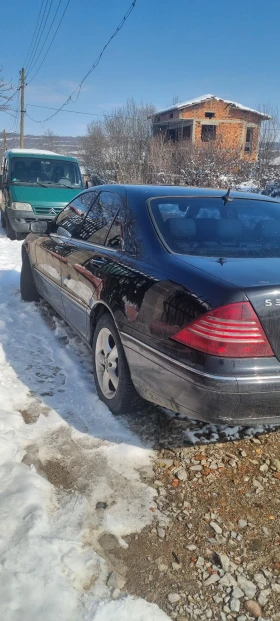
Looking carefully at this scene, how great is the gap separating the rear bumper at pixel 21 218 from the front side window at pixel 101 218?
637cm

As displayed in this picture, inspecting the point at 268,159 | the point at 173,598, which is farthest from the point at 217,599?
the point at 268,159

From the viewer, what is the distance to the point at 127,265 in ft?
9.98

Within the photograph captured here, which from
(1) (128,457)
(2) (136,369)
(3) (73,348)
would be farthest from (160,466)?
(3) (73,348)

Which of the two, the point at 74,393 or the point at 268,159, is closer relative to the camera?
the point at 74,393

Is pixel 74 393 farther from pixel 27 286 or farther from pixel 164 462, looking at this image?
pixel 27 286

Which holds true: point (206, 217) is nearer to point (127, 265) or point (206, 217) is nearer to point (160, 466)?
point (127, 265)

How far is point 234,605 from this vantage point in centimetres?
192

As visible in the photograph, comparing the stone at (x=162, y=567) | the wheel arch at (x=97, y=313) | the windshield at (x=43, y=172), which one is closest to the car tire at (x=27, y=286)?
the wheel arch at (x=97, y=313)

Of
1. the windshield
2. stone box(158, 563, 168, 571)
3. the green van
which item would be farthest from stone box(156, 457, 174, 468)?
the windshield

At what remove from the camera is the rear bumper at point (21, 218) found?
10.2 metres

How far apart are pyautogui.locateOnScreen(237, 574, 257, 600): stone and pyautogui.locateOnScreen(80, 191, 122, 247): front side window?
2.25 meters

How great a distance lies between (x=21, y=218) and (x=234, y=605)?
9.41 m

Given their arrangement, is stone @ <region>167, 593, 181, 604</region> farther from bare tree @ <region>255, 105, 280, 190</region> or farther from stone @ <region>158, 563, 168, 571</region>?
bare tree @ <region>255, 105, 280, 190</region>

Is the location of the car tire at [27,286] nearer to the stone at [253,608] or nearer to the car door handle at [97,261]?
the car door handle at [97,261]
